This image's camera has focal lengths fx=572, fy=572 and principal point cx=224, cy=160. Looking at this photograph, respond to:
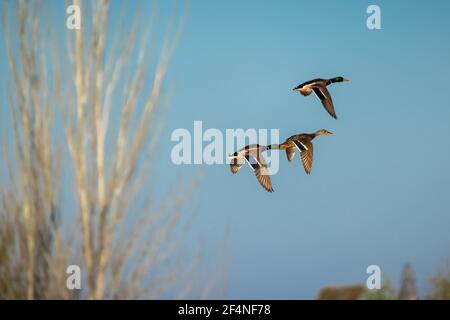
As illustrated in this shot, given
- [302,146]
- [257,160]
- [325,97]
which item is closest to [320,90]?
[325,97]

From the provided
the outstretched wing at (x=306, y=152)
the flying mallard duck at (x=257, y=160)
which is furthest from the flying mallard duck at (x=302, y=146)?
the flying mallard duck at (x=257, y=160)

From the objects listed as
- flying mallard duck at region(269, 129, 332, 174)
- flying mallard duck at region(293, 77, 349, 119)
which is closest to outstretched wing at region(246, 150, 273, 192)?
flying mallard duck at region(269, 129, 332, 174)

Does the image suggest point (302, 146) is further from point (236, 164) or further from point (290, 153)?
point (236, 164)

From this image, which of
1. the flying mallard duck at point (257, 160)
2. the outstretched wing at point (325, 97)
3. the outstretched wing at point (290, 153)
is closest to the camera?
the flying mallard duck at point (257, 160)

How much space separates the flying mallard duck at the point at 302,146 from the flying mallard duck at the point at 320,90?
0.23 metres

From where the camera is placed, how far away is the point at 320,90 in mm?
3359

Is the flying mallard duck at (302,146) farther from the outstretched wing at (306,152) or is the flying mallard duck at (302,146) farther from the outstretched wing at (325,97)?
the outstretched wing at (325,97)

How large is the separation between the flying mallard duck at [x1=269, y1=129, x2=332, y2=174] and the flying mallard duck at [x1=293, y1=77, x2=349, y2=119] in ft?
0.76

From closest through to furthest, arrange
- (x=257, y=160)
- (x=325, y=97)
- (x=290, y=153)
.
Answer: (x=257, y=160), (x=325, y=97), (x=290, y=153)

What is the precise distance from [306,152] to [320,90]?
0.37 metres

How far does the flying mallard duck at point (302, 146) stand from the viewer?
333 centimetres

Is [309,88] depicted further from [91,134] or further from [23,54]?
[23,54]
